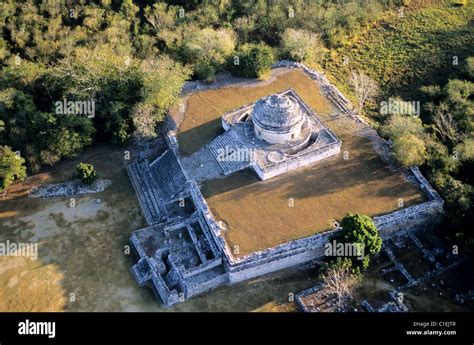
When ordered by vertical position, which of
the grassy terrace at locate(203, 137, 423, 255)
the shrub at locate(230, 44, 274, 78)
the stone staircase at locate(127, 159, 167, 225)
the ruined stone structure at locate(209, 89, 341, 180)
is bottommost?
the stone staircase at locate(127, 159, 167, 225)

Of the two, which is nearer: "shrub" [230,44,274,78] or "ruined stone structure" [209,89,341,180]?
"ruined stone structure" [209,89,341,180]

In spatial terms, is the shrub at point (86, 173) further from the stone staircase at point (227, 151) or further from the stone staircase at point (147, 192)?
the stone staircase at point (227, 151)

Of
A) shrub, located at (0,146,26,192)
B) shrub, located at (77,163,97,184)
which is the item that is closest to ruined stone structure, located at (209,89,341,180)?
shrub, located at (77,163,97,184)

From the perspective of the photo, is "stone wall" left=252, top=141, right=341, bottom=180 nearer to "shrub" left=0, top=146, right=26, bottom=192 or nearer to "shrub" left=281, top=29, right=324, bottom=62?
"shrub" left=281, top=29, right=324, bottom=62

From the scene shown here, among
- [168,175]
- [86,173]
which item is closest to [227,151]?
[168,175]

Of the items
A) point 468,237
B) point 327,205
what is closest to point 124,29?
point 327,205

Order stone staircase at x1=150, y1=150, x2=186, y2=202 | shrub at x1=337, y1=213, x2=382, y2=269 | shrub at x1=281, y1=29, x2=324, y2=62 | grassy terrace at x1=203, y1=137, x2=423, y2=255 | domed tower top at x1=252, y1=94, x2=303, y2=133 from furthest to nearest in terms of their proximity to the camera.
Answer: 1. shrub at x1=281, y1=29, x2=324, y2=62
2. stone staircase at x1=150, y1=150, x2=186, y2=202
3. domed tower top at x1=252, y1=94, x2=303, y2=133
4. grassy terrace at x1=203, y1=137, x2=423, y2=255
5. shrub at x1=337, y1=213, x2=382, y2=269

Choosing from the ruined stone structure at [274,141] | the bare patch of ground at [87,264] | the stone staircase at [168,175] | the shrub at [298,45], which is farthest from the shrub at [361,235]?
the shrub at [298,45]

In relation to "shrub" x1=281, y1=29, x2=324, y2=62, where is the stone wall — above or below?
below
